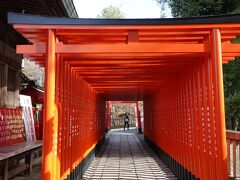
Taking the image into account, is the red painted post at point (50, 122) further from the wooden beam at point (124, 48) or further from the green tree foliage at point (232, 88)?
the green tree foliage at point (232, 88)

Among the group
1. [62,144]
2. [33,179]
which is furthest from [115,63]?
[33,179]

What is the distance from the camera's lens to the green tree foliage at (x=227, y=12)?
10219 millimetres

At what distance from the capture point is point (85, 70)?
683 centimetres

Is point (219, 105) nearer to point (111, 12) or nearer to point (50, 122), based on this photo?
point (50, 122)

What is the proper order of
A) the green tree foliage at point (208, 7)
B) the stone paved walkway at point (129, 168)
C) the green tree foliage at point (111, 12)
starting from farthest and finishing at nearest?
the green tree foliage at point (111, 12)
the green tree foliage at point (208, 7)
the stone paved walkway at point (129, 168)

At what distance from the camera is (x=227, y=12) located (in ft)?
41.9

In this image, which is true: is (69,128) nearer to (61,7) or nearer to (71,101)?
(71,101)

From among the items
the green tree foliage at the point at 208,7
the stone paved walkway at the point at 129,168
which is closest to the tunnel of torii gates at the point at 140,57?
the stone paved walkway at the point at 129,168

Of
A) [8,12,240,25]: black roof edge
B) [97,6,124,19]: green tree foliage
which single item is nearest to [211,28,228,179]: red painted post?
[8,12,240,25]: black roof edge

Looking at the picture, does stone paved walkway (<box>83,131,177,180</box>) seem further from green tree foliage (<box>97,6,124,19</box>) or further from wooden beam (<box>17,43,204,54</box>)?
green tree foliage (<box>97,6,124,19</box>)

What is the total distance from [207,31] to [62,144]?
2.83m

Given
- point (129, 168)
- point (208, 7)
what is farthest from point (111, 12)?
point (129, 168)

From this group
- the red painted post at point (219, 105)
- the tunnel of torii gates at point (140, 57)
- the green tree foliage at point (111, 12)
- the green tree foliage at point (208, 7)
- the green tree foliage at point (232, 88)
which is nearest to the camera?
the red painted post at point (219, 105)

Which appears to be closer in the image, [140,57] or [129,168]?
[140,57]
